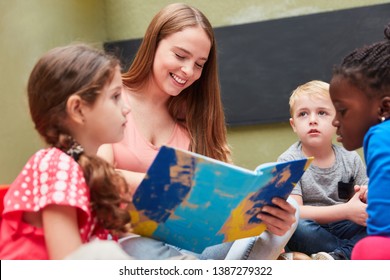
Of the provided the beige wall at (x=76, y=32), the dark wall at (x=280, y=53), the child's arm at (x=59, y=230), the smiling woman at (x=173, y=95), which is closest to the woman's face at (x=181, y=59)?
the smiling woman at (x=173, y=95)

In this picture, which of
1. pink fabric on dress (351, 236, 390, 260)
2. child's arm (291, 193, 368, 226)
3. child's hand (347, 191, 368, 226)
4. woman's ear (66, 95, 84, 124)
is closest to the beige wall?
child's arm (291, 193, 368, 226)

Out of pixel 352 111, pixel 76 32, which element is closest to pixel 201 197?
pixel 352 111

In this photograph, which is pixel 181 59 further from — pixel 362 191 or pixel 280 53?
pixel 280 53

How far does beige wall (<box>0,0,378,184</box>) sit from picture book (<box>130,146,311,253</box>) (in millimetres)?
1526

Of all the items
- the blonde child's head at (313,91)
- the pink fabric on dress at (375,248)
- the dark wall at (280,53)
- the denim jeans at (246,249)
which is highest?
the dark wall at (280,53)

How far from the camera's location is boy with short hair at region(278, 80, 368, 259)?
196 centimetres

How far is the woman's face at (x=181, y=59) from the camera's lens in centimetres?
175

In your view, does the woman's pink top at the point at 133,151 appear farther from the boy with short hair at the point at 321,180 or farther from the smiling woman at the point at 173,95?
the boy with short hair at the point at 321,180

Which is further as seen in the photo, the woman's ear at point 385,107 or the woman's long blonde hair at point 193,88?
the woman's long blonde hair at point 193,88

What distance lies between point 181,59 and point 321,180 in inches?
29.0

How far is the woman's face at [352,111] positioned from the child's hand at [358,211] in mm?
564

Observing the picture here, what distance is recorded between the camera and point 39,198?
3.51 feet

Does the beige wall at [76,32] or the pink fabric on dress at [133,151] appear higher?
the beige wall at [76,32]

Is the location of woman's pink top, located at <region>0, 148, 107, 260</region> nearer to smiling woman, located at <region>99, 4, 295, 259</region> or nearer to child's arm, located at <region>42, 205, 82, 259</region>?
child's arm, located at <region>42, 205, 82, 259</region>
